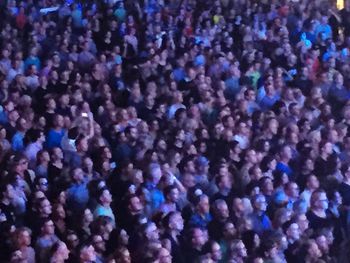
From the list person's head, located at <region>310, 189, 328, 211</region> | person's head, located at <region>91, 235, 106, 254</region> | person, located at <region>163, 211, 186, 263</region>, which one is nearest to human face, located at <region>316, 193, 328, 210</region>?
person's head, located at <region>310, 189, 328, 211</region>

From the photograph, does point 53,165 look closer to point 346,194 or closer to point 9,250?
point 9,250

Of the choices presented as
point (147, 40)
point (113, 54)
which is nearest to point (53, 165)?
point (113, 54)

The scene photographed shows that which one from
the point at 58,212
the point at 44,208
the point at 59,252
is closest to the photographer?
the point at 59,252

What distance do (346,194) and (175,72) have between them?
3.52 meters

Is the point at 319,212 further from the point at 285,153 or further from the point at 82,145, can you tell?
the point at 82,145

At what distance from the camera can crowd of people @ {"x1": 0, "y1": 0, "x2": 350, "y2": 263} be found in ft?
24.2

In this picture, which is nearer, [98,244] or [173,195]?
[98,244]

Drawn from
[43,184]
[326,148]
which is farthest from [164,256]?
[326,148]

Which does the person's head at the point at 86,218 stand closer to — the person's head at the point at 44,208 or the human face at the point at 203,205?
the person's head at the point at 44,208

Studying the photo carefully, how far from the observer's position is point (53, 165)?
27.1 ft

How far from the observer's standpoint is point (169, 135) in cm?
954

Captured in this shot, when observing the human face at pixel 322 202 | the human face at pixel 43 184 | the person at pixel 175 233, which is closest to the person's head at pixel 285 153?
the human face at pixel 322 202

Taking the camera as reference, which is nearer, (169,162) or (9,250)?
(9,250)

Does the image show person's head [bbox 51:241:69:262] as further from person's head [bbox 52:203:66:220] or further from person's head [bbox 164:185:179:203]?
person's head [bbox 164:185:179:203]
